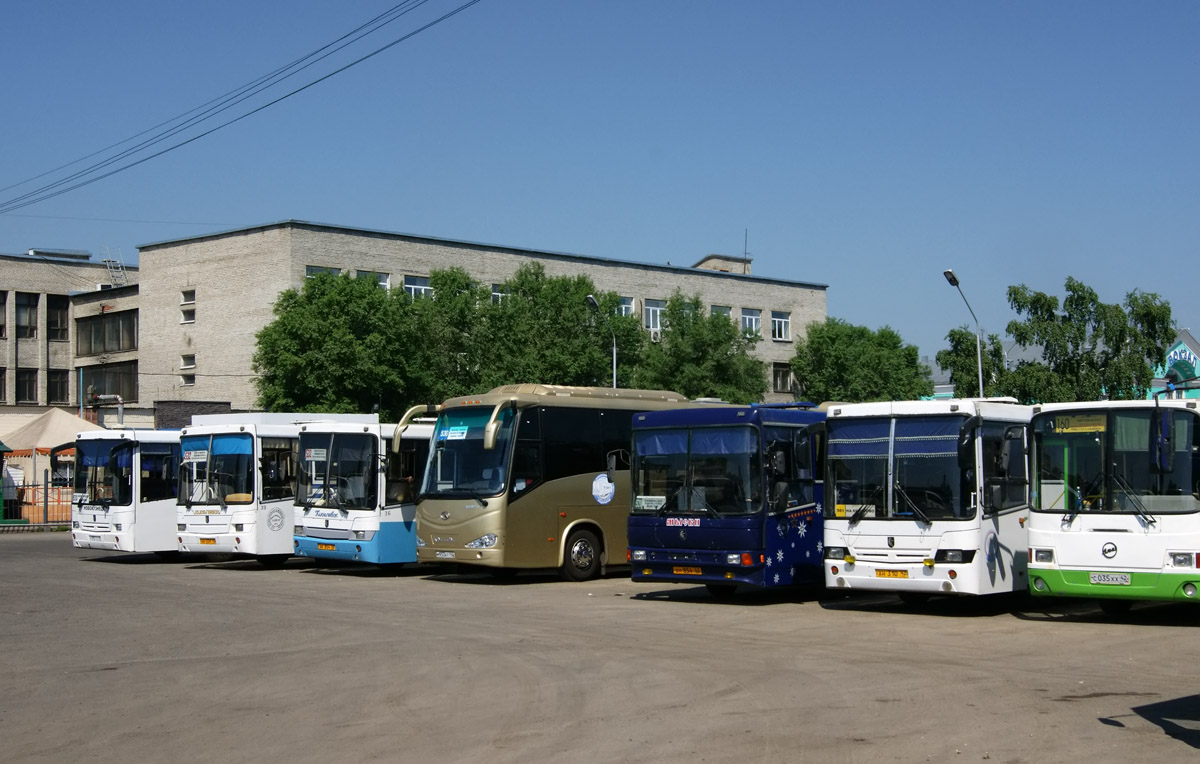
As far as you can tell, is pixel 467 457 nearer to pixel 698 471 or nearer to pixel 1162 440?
pixel 698 471

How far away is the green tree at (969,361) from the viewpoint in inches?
1427

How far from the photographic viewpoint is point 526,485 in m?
22.0

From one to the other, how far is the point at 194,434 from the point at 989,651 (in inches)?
722

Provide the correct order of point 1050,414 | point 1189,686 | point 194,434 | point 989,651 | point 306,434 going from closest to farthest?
point 1189,686
point 989,651
point 1050,414
point 306,434
point 194,434

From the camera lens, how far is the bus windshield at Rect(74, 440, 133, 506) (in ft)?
90.5

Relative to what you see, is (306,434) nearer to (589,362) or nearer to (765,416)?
(765,416)

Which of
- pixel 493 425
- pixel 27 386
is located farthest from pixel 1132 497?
pixel 27 386

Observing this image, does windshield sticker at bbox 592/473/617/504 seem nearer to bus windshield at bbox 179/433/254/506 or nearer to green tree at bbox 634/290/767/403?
bus windshield at bbox 179/433/254/506

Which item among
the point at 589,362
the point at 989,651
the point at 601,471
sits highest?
the point at 589,362

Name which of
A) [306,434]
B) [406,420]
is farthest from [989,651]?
[306,434]

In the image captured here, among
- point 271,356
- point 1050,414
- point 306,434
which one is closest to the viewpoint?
point 1050,414

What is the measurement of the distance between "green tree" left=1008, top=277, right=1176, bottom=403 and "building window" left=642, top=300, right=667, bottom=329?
121ft

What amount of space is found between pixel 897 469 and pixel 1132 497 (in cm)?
288

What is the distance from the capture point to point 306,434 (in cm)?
2481
